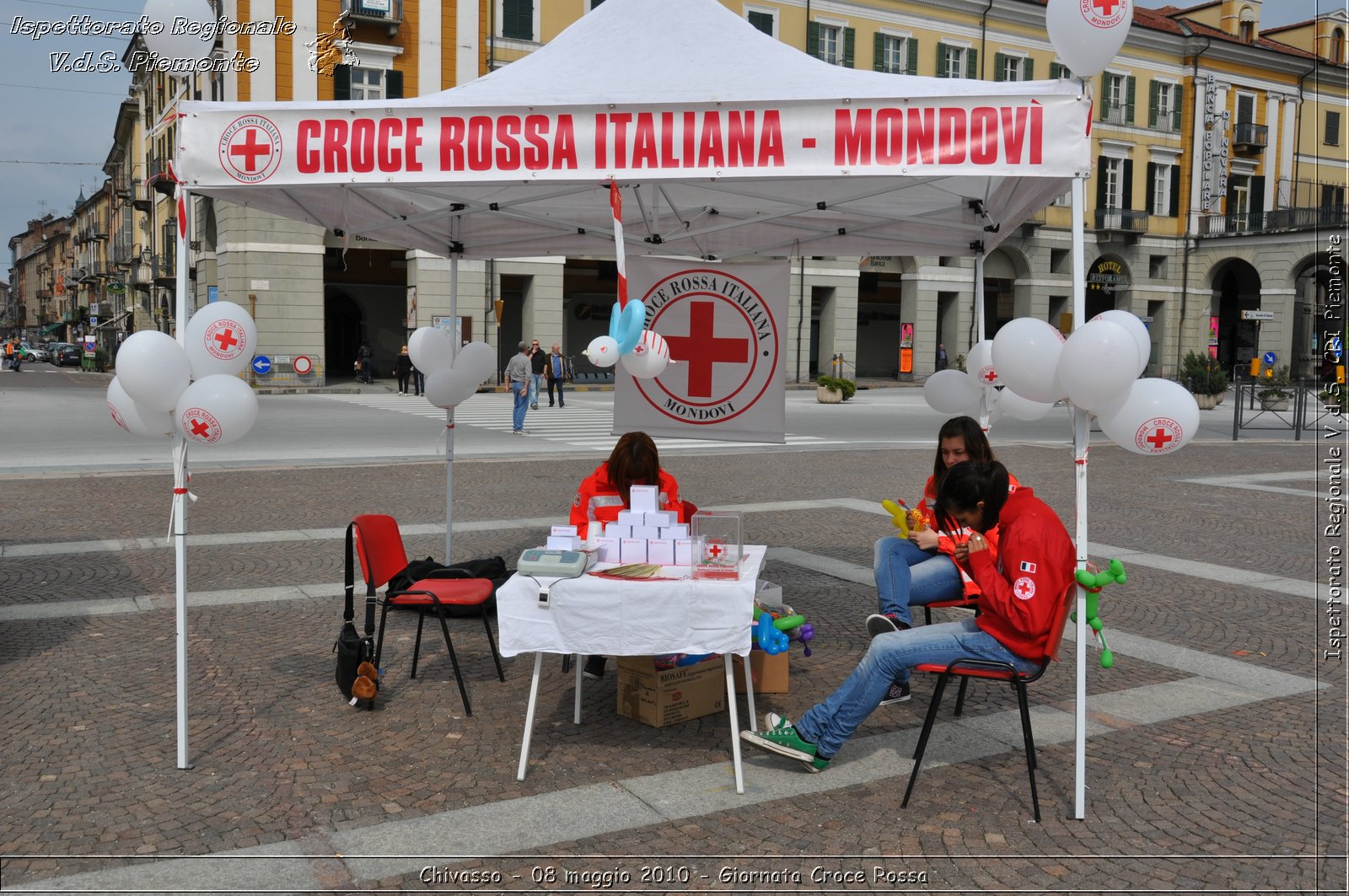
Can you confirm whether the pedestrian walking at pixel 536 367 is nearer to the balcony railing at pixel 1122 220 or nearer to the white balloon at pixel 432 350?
the white balloon at pixel 432 350

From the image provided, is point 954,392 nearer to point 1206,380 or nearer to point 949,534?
point 949,534

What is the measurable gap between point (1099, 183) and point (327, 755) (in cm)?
4735

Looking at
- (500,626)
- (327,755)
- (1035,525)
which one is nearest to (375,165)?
(500,626)

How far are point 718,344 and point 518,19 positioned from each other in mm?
30216

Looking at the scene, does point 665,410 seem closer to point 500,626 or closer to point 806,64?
point 806,64

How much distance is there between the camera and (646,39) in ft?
18.3

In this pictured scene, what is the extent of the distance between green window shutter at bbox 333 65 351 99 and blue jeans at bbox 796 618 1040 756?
30361mm

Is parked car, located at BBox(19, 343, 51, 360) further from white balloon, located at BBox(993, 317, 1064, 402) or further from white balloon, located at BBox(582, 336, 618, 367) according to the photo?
white balloon, located at BBox(993, 317, 1064, 402)

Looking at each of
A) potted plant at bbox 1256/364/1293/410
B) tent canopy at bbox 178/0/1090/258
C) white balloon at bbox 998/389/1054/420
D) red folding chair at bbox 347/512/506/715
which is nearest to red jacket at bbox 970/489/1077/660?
tent canopy at bbox 178/0/1090/258

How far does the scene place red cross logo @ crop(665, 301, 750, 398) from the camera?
22.4 ft

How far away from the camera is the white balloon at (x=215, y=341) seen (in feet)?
14.7

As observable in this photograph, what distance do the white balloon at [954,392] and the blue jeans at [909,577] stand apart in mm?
1261

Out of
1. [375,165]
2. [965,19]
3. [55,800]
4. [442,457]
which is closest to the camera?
[55,800]

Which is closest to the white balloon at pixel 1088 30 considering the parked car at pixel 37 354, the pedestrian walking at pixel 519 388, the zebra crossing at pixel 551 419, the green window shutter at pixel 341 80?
the zebra crossing at pixel 551 419
